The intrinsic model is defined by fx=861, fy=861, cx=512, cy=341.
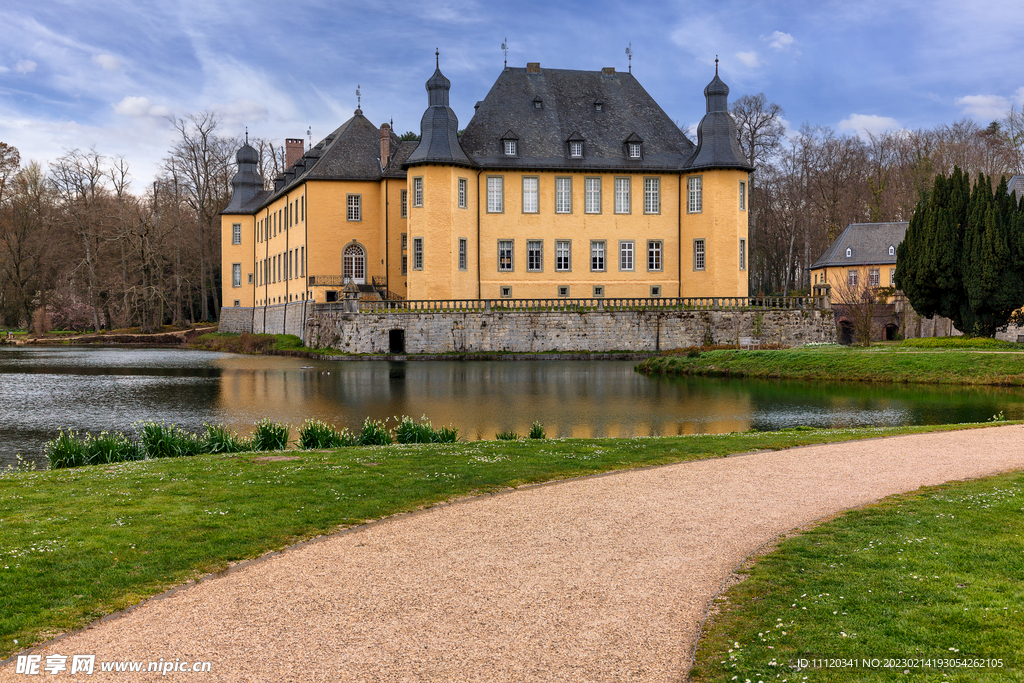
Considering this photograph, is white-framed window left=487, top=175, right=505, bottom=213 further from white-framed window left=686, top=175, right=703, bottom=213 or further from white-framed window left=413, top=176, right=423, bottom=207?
white-framed window left=686, top=175, right=703, bottom=213

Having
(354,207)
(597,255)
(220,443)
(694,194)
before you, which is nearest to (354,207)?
(354,207)

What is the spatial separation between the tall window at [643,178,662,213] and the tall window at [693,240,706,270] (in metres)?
2.84

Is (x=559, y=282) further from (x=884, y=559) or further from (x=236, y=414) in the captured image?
(x=884, y=559)

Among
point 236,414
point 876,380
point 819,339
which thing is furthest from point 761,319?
point 236,414

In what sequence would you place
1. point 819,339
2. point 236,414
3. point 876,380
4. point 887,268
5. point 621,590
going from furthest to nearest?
point 887,268
point 819,339
point 876,380
point 236,414
point 621,590

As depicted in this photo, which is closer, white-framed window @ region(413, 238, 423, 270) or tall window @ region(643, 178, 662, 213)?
white-framed window @ region(413, 238, 423, 270)

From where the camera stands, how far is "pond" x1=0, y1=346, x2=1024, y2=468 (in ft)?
60.1

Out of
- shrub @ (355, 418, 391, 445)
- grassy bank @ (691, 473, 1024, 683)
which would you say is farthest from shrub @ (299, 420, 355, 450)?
grassy bank @ (691, 473, 1024, 683)

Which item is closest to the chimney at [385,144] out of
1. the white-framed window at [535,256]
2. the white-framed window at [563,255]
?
the white-framed window at [535,256]

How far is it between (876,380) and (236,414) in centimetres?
2019

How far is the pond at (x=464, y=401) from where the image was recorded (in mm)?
18312

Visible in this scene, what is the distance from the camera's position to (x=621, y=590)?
581 cm

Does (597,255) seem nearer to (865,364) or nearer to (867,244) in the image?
(867,244)

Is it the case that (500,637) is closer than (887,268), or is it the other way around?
(500,637)
